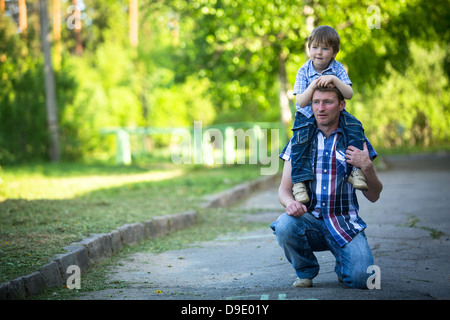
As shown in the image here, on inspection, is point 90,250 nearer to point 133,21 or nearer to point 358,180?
point 358,180

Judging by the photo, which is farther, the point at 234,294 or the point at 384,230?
the point at 384,230

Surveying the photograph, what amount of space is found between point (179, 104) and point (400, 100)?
40.1ft

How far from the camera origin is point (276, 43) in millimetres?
17578

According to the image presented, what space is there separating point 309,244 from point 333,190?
1.43 ft

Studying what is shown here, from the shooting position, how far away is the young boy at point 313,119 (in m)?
4.22

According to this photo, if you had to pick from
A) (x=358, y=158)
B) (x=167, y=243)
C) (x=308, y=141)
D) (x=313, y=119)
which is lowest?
(x=167, y=243)

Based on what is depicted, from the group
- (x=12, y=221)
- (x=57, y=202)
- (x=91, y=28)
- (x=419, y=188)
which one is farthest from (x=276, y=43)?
(x=91, y=28)

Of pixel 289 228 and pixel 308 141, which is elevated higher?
pixel 308 141

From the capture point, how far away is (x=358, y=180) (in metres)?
4.12

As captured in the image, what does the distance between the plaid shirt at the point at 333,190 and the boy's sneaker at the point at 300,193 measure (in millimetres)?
109

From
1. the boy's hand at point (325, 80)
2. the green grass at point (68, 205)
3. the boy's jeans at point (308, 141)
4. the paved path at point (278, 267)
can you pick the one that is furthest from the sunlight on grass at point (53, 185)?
the boy's hand at point (325, 80)

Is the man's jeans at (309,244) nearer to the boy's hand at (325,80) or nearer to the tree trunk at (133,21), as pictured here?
the boy's hand at (325,80)

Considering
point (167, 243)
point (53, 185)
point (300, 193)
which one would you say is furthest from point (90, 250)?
point (53, 185)
